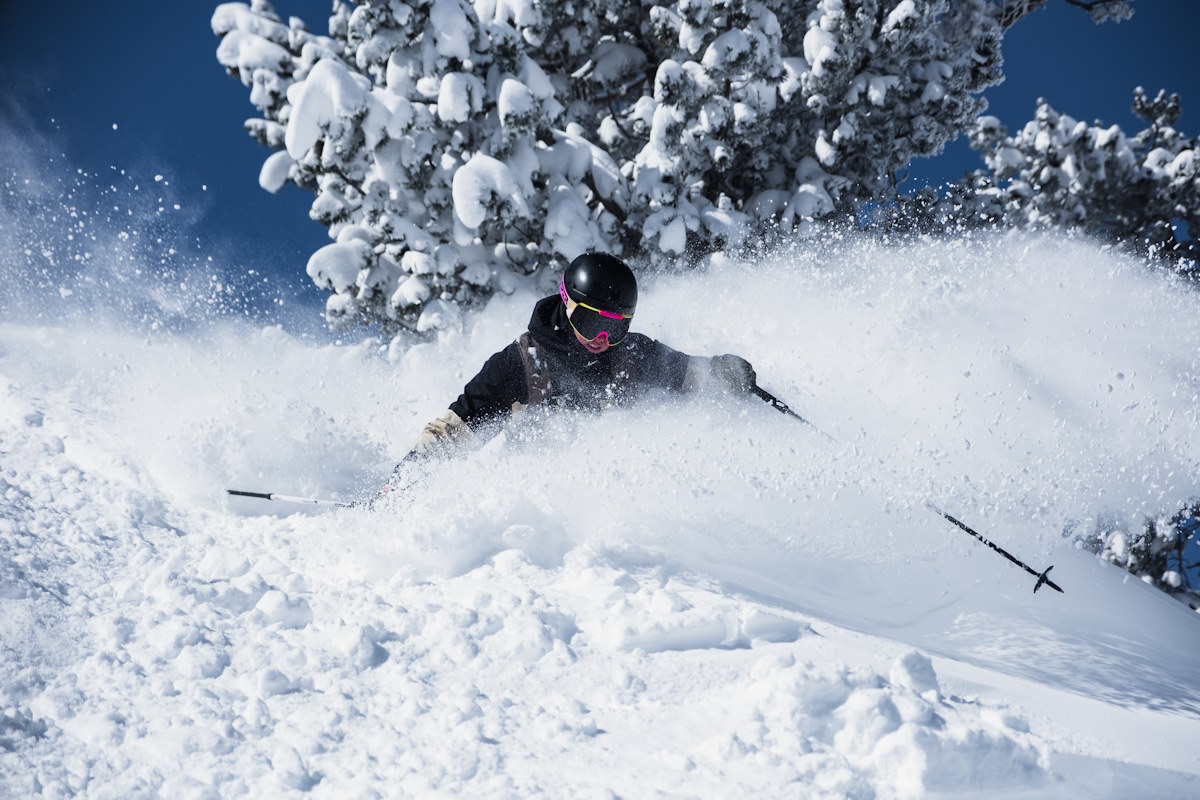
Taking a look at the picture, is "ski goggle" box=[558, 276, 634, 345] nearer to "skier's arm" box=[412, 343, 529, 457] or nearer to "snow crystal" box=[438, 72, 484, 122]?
"skier's arm" box=[412, 343, 529, 457]

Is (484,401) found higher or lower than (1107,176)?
lower

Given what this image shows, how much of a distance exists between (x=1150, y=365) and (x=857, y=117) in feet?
15.0

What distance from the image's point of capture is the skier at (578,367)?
4414 millimetres

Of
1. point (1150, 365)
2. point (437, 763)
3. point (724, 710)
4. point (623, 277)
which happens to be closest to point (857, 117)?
point (1150, 365)

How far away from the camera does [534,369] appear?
4.75 m

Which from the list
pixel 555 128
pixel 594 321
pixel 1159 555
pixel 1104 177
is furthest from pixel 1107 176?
pixel 594 321

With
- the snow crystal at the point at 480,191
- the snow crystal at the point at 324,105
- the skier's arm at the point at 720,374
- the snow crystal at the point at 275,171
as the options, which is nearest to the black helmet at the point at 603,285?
the skier's arm at the point at 720,374

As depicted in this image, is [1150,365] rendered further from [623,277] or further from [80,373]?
[80,373]

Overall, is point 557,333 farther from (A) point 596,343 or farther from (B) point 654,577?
(B) point 654,577

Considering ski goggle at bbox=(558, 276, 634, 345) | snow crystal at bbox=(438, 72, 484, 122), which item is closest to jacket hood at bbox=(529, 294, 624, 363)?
ski goggle at bbox=(558, 276, 634, 345)

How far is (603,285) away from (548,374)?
0.79 metres

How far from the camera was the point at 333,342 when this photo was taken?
1005 centimetres

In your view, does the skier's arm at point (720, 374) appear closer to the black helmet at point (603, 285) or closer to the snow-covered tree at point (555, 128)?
the black helmet at point (603, 285)

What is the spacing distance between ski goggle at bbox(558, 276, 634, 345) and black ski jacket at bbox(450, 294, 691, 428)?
0.56ft
